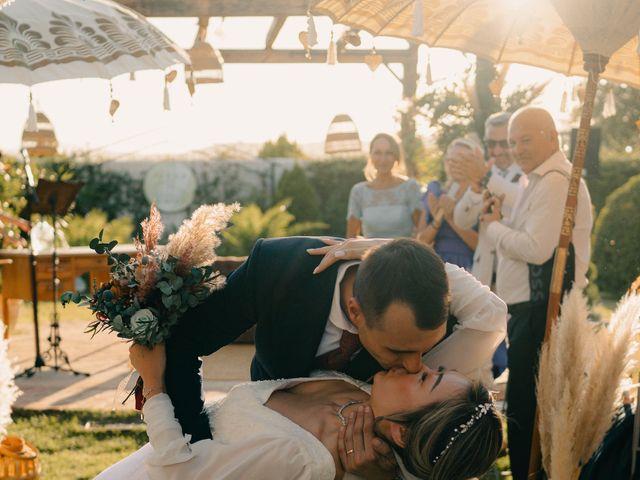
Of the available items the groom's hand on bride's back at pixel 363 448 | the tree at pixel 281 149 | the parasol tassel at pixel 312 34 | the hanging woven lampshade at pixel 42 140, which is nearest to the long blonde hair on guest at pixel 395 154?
the parasol tassel at pixel 312 34

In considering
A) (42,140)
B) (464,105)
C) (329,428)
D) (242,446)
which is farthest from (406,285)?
A: (464,105)

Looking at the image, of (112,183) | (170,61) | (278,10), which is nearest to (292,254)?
(170,61)

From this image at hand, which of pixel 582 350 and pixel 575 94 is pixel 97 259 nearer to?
pixel 575 94

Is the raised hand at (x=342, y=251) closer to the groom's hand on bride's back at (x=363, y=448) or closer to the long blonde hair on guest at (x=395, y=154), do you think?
the groom's hand on bride's back at (x=363, y=448)

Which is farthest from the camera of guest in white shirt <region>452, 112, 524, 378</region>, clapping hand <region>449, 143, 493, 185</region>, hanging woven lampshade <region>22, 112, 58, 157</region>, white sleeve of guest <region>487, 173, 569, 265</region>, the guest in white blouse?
hanging woven lampshade <region>22, 112, 58, 157</region>

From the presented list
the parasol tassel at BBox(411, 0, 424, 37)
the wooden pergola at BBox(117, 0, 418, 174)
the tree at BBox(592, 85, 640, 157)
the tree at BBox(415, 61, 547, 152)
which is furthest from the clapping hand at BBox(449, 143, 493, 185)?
the tree at BBox(592, 85, 640, 157)

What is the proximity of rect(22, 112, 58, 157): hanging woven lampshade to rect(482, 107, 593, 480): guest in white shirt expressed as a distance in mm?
5993

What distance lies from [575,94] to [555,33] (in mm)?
1062

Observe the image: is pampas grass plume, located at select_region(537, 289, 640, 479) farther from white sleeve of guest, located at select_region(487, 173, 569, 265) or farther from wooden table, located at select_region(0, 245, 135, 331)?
wooden table, located at select_region(0, 245, 135, 331)

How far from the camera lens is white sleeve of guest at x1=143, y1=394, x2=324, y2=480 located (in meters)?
2.14

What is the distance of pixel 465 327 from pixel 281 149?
17.6 meters

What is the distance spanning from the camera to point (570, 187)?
12.1 feet

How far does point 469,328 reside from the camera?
7.70ft

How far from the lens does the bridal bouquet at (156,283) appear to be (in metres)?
2.28
